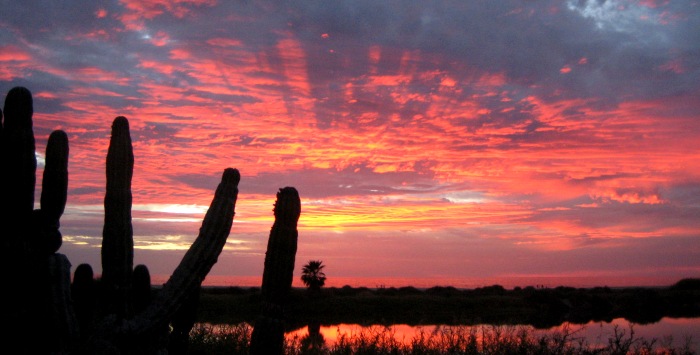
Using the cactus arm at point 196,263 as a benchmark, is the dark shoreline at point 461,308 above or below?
below

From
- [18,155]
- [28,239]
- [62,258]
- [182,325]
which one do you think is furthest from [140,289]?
[18,155]

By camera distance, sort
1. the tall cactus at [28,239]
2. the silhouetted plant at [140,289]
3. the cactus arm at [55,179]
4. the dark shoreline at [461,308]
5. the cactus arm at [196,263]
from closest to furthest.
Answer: the tall cactus at [28,239] → the cactus arm at [55,179] → the cactus arm at [196,263] → the silhouetted plant at [140,289] → the dark shoreline at [461,308]

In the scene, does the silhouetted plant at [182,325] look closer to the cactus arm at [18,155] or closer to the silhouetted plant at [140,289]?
the silhouetted plant at [140,289]

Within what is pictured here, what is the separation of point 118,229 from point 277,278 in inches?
95.2

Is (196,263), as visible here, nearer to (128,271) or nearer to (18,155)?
(128,271)

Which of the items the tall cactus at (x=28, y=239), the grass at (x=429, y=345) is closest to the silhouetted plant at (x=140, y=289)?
the tall cactus at (x=28, y=239)

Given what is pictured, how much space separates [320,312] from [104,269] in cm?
4341

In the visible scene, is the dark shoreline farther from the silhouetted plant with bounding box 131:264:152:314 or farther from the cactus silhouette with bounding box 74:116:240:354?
the cactus silhouette with bounding box 74:116:240:354

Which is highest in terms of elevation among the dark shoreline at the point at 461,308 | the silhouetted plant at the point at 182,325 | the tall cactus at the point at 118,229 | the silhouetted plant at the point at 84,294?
the tall cactus at the point at 118,229

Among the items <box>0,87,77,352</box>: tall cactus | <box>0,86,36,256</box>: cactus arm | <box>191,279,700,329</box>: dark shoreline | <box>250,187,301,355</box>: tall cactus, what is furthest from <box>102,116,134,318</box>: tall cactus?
<box>191,279,700,329</box>: dark shoreline

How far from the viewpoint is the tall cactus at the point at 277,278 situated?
30.1 ft

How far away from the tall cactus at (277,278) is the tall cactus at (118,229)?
1.98 meters

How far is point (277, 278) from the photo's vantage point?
9.23m

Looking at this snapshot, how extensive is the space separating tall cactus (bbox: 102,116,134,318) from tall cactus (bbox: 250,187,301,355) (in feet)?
6.49
